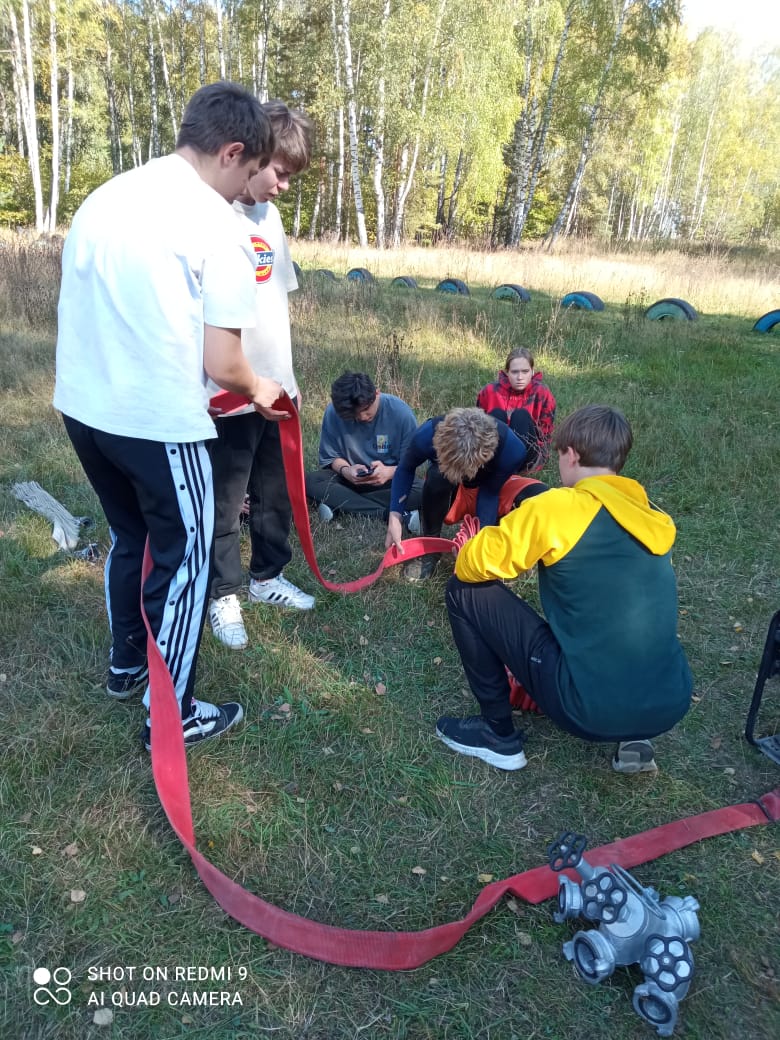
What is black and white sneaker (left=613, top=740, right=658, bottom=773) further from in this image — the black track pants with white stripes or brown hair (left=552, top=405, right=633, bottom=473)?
the black track pants with white stripes

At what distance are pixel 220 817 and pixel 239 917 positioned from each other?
412 mm

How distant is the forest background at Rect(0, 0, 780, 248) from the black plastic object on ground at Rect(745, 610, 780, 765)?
18175 mm

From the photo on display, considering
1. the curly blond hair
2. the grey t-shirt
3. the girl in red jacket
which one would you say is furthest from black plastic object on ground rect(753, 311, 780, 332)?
the curly blond hair

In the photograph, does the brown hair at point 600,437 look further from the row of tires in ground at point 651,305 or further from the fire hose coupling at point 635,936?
the row of tires in ground at point 651,305

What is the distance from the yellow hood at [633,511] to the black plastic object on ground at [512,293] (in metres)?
7.90

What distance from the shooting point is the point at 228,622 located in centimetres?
319

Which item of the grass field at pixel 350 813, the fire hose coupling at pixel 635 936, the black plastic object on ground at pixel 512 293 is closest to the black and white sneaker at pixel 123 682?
the grass field at pixel 350 813

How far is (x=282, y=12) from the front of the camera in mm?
21250

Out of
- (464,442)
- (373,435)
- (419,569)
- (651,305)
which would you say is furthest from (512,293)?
(464,442)

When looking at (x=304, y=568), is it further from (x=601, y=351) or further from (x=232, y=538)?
(x=601, y=351)

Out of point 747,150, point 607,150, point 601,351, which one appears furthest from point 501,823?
point 747,150

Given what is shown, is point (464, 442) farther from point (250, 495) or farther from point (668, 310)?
point (668, 310)

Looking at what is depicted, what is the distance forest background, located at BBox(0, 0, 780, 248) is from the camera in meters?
19.2

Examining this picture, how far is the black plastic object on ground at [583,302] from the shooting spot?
9367mm
